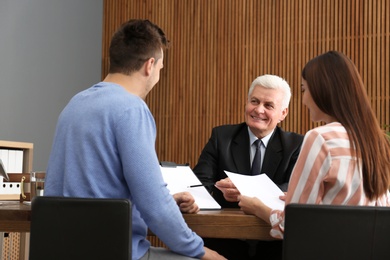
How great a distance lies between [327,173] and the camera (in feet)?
7.98

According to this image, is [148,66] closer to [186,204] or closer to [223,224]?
[186,204]

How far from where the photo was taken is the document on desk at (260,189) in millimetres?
2913

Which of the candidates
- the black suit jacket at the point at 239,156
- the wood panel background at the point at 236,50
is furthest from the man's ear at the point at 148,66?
the wood panel background at the point at 236,50

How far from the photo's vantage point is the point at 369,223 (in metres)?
2.11

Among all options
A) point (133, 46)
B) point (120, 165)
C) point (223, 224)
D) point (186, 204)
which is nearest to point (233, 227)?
point (223, 224)

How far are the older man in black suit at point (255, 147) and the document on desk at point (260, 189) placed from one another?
2.90 feet

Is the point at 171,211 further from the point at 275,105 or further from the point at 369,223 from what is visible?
the point at 275,105

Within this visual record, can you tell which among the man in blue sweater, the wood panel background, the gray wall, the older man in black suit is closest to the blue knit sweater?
the man in blue sweater

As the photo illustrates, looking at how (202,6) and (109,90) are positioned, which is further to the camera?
(202,6)

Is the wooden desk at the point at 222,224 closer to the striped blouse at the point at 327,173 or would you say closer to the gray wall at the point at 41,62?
the striped blouse at the point at 327,173

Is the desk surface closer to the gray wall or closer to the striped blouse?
the striped blouse

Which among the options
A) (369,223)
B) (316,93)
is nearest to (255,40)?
(316,93)

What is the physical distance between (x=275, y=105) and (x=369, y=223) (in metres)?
2.32

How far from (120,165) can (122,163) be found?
46 millimetres
